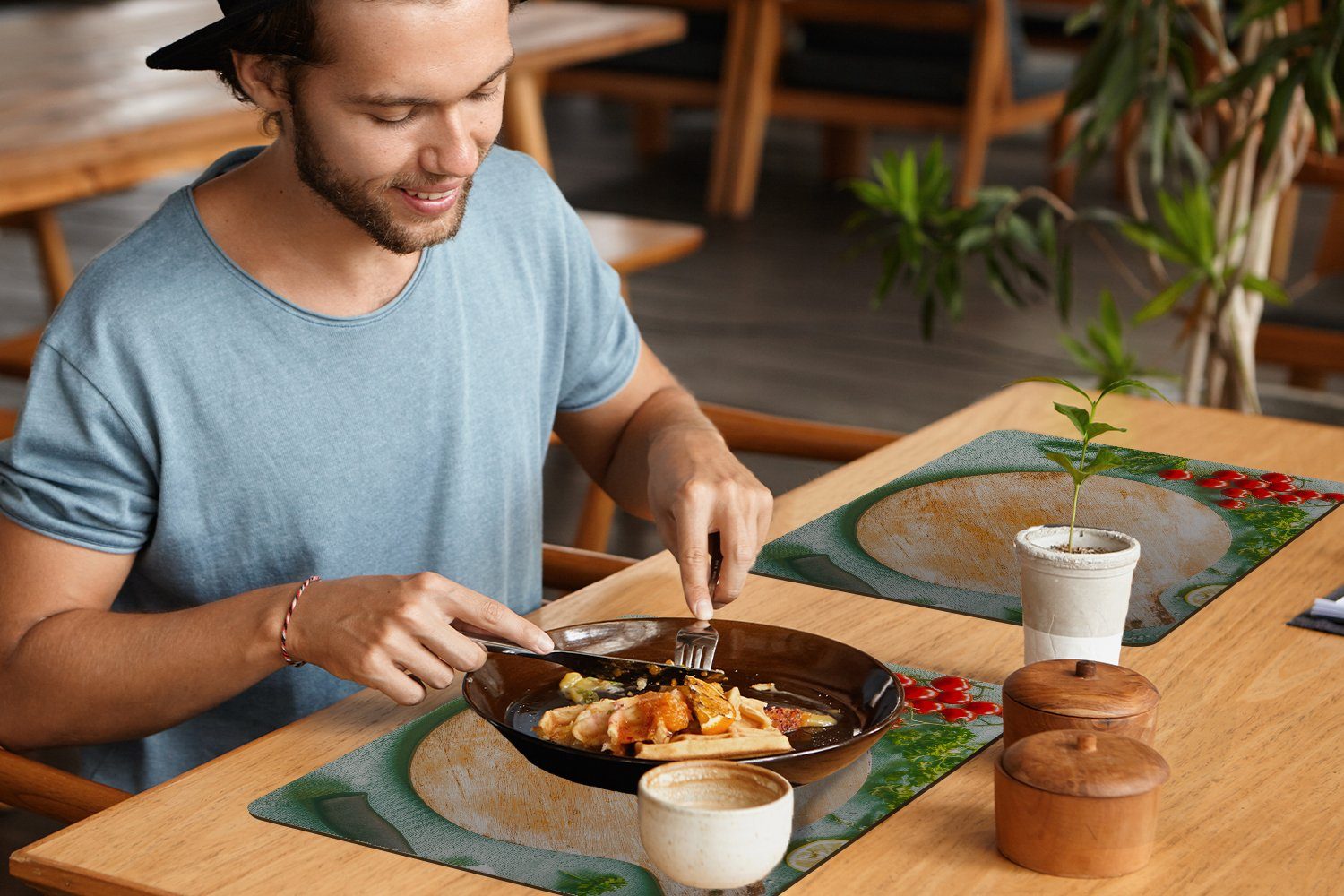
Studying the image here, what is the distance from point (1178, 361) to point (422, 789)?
3.78 m

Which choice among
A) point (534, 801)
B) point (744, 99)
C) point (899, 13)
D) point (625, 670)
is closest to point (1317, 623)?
point (625, 670)

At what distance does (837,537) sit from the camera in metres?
1.48

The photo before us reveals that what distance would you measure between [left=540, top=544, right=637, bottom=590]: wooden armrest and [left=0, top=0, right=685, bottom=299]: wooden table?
0.73 meters

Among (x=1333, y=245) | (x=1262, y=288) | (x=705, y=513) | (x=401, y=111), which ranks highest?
(x=401, y=111)

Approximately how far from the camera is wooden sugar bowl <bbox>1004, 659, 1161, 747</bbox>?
1.00 meters

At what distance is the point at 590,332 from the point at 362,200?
0.40 meters

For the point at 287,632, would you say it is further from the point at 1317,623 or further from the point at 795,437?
the point at 795,437

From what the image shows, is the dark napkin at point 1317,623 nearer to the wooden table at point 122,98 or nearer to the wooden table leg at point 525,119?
the wooden table at point 122,98

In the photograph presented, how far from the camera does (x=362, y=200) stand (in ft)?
4.44

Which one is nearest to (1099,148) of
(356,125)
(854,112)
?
(356,125)

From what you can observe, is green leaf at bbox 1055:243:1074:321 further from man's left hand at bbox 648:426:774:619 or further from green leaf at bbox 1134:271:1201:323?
man's left hand at bbox 648:426:774:619

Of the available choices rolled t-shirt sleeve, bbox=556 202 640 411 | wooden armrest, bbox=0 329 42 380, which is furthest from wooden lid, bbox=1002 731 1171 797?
wooden armrest, bbox=0 329 42 380

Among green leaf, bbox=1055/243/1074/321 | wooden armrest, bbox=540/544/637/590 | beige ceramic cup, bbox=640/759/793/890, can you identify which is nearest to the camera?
beige ceramic cup, bbox=640/759/793/890

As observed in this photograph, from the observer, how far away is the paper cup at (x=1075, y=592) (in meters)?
1.12
